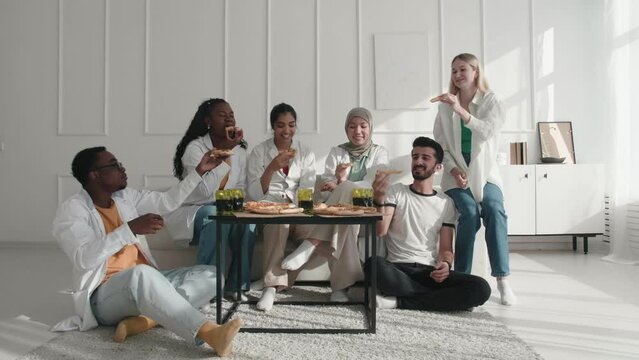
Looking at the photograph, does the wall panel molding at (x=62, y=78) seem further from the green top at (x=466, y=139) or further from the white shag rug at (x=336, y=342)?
the green top at (x=466, y=139)

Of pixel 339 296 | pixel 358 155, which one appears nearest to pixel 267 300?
pixel 339 296

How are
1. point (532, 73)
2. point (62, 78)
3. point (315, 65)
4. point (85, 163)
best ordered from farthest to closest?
point (62, 78) → point (315, 65) → point (532, 73) → point (85, 163)

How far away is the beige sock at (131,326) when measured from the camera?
2.20m

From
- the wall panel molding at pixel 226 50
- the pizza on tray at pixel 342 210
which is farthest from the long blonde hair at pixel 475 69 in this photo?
the wall panel molding at pixel 226 50

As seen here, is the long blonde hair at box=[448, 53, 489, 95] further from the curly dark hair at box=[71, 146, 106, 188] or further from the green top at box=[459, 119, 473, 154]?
the curly dark hair at box=[71, 146, 106, 188]

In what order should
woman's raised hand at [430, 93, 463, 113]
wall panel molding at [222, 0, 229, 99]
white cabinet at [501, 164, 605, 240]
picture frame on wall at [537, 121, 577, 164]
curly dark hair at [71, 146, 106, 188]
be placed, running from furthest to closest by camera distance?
1. wall panel molding at [222, 0, 229, 99]
2. picture frame on wall at [537, 121, 577, 164]
3. white cabinet at [501, 164, 605, 240]
4. woman's raised hand at [430, 93, 463, 113]
5. curly dark hair at [71, 146, 106, 188]

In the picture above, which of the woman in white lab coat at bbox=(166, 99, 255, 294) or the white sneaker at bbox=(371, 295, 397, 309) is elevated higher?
the woman in white lab coat at bbox=(166, 99, 255, 294)

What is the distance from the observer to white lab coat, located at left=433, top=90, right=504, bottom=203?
3.17 m

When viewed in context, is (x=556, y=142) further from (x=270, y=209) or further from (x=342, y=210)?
(x=270, y=209)

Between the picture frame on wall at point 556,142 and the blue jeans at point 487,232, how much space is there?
7.74ft

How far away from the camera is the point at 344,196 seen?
308cm

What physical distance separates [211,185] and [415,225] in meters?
1.27

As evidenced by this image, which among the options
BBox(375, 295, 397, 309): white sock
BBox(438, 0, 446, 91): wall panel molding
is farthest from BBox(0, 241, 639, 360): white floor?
BBox(438, 0, 446, 91): wall panel molding

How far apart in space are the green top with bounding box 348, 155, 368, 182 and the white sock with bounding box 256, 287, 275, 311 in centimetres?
100
